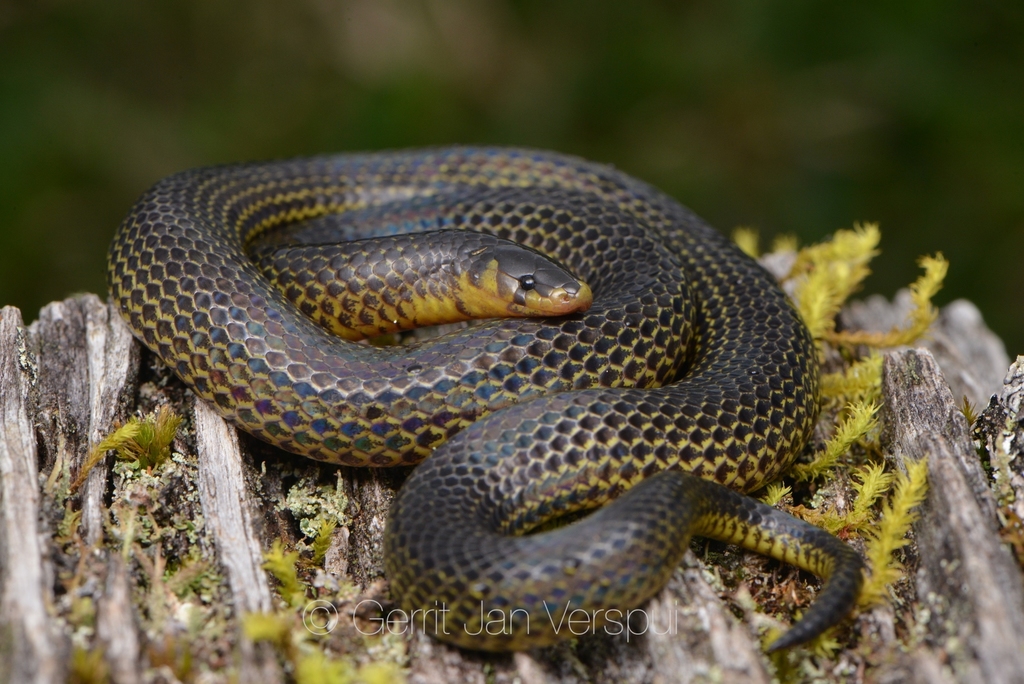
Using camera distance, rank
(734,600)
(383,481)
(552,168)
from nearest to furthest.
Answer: (734,600) → (383,481) → (552,168)

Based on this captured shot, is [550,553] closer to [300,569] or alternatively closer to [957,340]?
[300,569]

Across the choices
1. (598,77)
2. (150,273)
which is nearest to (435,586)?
(150,273)

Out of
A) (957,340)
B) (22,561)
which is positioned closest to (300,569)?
(22,561)

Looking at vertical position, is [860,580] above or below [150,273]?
below

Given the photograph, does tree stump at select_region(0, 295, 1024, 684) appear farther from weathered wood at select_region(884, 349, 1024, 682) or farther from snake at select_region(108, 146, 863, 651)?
snake at select_region(108, 146, 863, 651)

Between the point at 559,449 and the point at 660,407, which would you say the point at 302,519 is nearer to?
the point at 559,449

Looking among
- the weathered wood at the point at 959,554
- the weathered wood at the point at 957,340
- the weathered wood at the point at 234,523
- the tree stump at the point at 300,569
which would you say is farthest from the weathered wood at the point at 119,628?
the weathered wood at the point at 957,340

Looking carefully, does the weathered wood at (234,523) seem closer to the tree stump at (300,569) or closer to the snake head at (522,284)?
the tree stump at (300,569)
